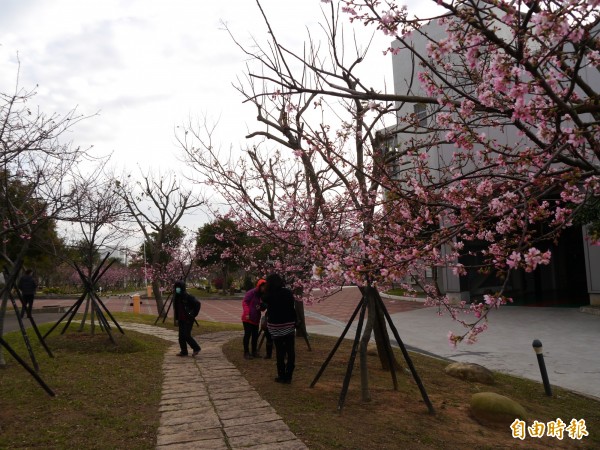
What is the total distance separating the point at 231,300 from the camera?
3164cm

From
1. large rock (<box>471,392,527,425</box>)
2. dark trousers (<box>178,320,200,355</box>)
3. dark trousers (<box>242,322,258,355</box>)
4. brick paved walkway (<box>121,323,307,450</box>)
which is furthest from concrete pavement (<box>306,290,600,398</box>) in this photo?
dark trousers (<box>178,320,200,355</box>)

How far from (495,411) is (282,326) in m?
2.80

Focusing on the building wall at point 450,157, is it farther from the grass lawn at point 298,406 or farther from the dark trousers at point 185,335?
the dark trousers at point 185,335

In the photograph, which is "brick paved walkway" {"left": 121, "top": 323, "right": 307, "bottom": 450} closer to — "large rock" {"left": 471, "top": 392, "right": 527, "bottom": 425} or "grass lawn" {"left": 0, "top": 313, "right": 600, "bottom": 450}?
"grass lawn" {"left": 0, "top": 313, "right": 600, "bottom": 450}

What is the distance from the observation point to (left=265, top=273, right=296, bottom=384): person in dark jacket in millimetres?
6172

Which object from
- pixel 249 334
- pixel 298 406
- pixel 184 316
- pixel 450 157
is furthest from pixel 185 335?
pixel 450 157

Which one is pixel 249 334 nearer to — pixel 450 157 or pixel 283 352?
pixel 283 352

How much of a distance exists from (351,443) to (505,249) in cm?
240

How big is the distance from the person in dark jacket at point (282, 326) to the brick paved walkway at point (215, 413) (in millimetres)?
562

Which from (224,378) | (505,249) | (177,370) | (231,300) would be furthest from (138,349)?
(231,300)

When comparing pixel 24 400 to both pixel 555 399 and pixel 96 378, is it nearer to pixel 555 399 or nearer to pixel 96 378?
pixel 96 378

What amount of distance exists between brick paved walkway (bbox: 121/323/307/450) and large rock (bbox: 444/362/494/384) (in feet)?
11.6

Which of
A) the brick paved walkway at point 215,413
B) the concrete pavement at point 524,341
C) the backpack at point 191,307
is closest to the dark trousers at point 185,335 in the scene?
the backpack at point 191,307

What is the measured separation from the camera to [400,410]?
17.5 feet
